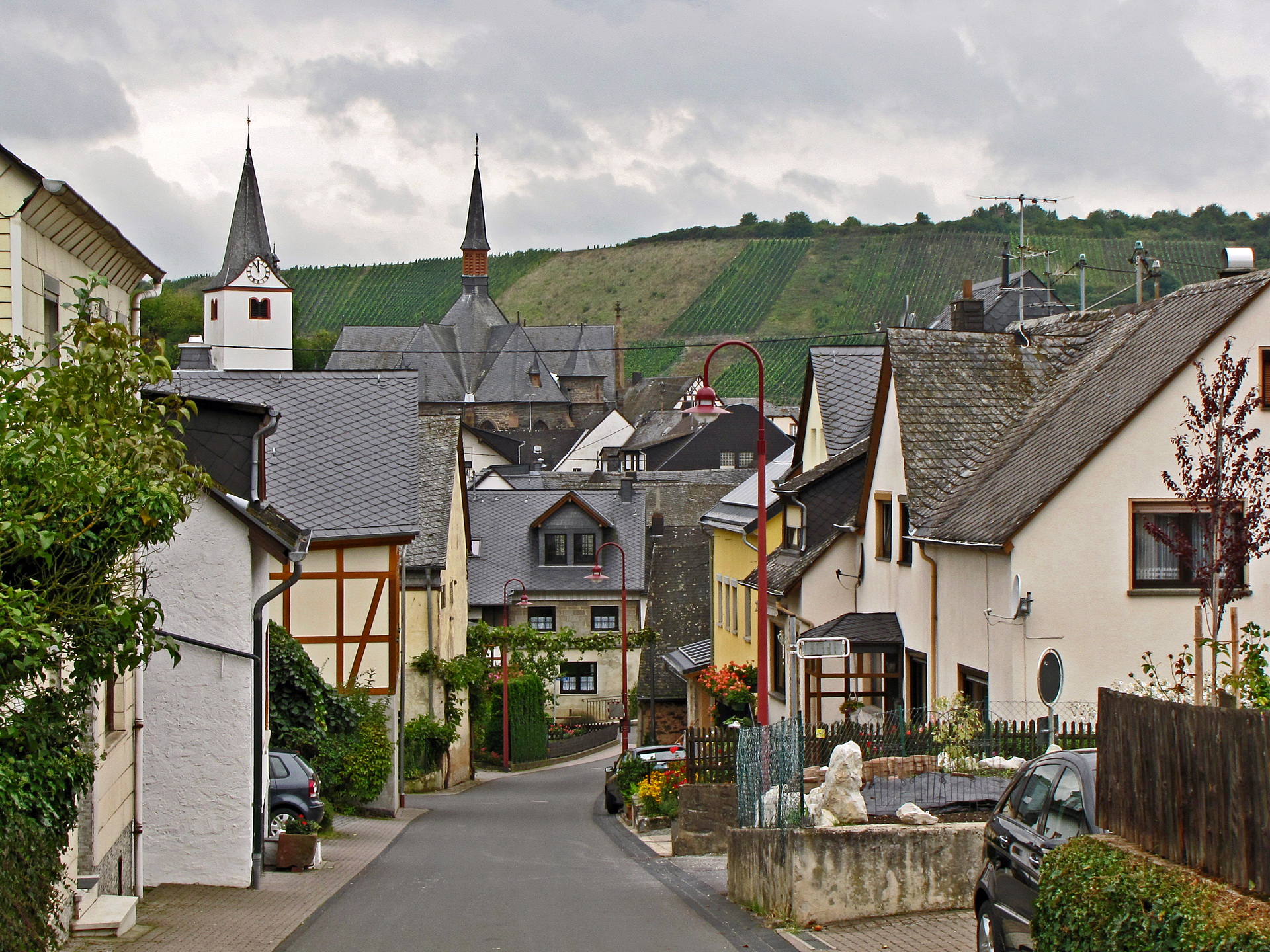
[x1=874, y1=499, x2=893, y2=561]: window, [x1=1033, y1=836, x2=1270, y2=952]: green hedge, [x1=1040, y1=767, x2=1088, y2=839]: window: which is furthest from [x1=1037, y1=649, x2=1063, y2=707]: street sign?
[x1=1033, y1=836, x2=1270, y2=952]: green hedge

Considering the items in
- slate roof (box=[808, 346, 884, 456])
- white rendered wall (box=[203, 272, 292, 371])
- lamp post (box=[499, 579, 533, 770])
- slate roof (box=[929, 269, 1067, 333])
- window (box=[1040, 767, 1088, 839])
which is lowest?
lamp post (box=[499, 579, 533, 770])

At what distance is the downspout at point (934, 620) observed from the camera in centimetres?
2056

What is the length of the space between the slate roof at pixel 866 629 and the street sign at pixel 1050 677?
4.34 meters

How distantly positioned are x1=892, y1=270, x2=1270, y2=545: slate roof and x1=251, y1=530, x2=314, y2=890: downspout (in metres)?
8.80

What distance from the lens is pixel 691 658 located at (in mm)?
39031

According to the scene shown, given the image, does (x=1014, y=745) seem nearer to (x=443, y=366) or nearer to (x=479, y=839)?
(x=479, y=839)

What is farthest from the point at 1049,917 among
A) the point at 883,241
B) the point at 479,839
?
the point at 883,241

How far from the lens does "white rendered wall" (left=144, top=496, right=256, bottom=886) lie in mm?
14906

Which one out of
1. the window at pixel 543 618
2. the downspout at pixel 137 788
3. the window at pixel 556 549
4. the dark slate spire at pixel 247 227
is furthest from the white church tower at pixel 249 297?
the downspout at pixel 137 788

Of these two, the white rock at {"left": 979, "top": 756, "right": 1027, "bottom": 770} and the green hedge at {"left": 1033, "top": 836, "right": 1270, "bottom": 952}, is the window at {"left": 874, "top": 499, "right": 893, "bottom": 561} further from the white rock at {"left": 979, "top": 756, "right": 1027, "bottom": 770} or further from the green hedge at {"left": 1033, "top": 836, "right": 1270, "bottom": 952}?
the green hedge at {"left": 1033, "top": 836, "right": 1270, "bottom": 952}

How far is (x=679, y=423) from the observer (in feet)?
339

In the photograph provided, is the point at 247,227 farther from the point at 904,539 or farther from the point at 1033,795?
the point at 1033,795

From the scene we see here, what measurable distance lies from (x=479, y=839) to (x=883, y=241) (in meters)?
170

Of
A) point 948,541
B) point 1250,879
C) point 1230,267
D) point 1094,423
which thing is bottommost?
point 1250,879
